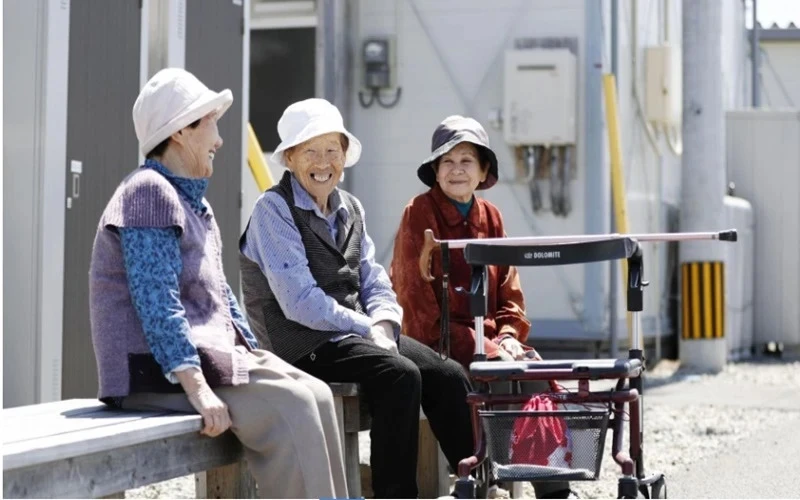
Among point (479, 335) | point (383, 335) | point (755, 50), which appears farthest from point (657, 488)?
point (755, 50)

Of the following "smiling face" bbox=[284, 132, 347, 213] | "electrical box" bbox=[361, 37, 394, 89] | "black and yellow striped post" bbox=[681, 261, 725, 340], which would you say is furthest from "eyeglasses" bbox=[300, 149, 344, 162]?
"black and yellow striped post" bbox=[681, 261, 725, 340]

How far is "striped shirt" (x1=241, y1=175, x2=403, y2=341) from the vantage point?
4922 mm

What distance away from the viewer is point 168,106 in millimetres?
4250

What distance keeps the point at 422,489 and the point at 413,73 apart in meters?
7.40

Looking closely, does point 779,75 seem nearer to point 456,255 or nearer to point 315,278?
point 456,255

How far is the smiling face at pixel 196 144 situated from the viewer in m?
4.30

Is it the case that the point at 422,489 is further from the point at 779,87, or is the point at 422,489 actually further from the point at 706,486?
the point at 779,87

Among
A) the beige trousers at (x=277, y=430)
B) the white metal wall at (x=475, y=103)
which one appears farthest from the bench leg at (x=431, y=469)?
the white metal wall at (x=475, y=103)

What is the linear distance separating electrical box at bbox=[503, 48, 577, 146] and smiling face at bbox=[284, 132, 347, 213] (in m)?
7.12

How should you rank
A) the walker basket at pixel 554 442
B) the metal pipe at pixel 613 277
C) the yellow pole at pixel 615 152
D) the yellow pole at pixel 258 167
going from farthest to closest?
the metal pipe at pixel 613 277, the yellow pole at pixel 615 152, the yellow pole at pixel 258 167, the walker basket at pixel 554 442

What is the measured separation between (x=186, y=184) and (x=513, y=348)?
5.79 ft

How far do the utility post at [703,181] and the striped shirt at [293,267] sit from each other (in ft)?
25.9

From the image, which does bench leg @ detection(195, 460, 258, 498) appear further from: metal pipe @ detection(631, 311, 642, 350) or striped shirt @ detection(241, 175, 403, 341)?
metal pipe @ detection(631, 311, 642, 350)

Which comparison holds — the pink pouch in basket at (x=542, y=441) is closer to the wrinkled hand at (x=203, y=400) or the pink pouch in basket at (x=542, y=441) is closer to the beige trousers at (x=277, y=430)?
the beige trousers at (x=277, y=430)
